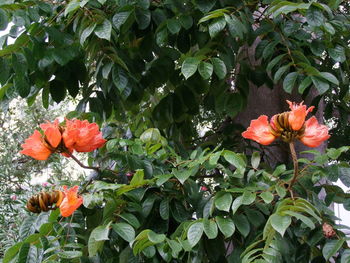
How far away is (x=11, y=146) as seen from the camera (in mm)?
5625

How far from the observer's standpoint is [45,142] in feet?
4.38

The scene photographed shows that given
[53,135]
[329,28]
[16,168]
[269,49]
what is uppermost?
[53,135]

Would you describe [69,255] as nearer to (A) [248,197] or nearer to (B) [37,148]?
(B) [37,148]

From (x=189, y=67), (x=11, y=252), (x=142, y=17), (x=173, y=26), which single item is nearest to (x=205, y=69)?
(x=189, y=67)

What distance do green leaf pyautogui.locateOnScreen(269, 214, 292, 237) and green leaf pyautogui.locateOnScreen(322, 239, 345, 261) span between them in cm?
16

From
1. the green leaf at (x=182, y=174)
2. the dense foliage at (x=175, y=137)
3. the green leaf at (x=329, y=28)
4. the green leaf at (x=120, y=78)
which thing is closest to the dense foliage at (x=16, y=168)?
the dense foliage at (x=175, y=137)

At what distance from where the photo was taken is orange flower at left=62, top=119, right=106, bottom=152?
134cm

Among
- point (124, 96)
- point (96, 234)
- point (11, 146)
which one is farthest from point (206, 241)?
point (11, 146)

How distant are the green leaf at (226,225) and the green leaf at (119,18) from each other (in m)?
0.77

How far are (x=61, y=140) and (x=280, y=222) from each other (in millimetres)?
572

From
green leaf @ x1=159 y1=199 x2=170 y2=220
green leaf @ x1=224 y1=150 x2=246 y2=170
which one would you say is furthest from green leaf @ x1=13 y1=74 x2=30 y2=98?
green leaf @ x1=224 y1=150 x2=246 y2=170

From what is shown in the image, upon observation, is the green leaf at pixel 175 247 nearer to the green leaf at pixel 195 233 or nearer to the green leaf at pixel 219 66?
the green leaf at pixel 195 233

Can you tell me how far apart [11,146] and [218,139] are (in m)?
3.68

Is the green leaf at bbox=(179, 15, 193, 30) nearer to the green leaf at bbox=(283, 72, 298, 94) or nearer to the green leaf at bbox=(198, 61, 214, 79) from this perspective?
the green leaf at bbox=(198, 61, 214, 79)
